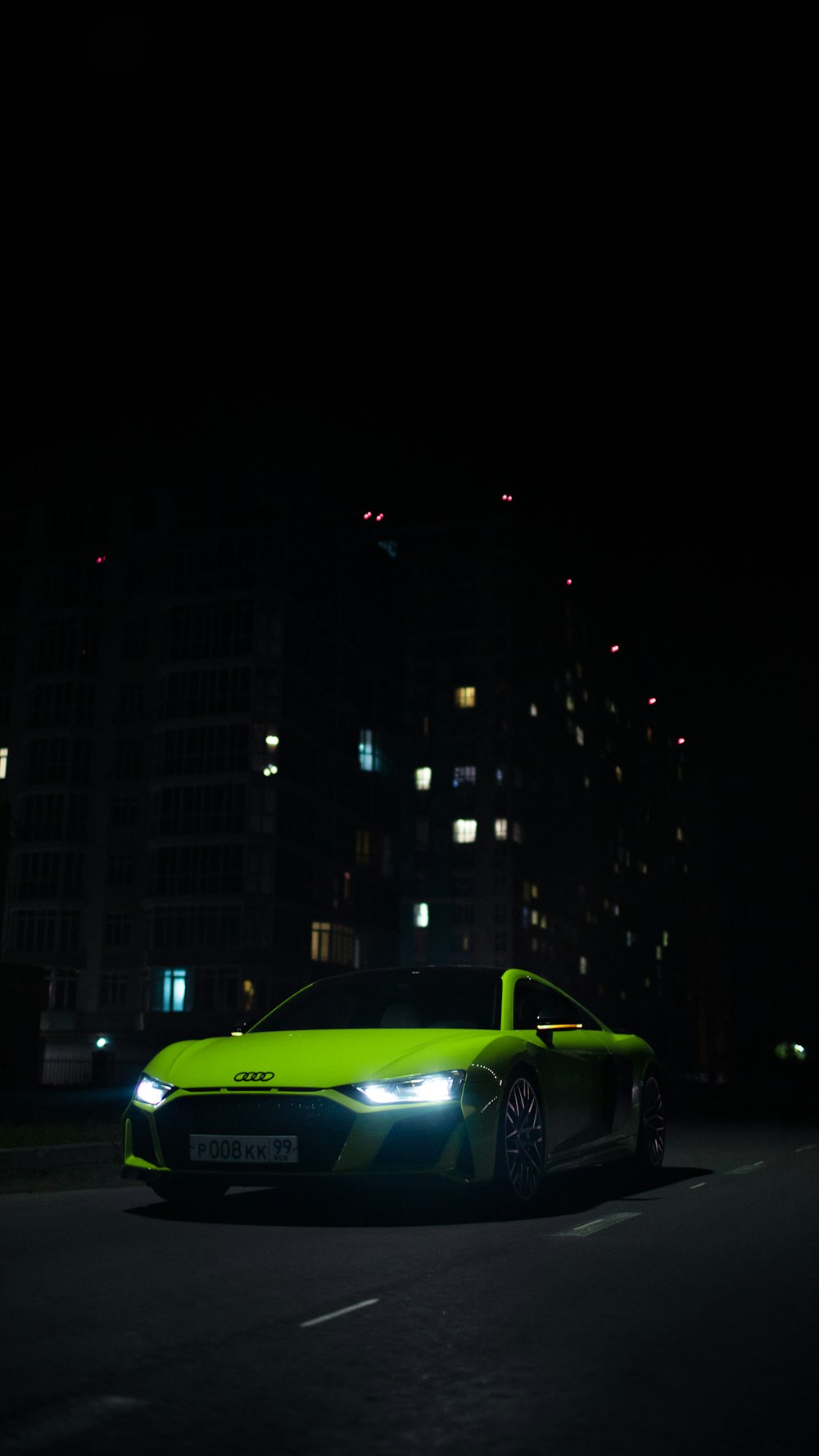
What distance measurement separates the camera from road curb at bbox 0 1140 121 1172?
45.1 feet

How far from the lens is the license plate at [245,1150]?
801cm

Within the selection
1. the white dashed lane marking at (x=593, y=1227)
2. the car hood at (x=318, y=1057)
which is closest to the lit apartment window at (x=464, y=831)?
the white dashed lane marking at (x=593, y=1227)

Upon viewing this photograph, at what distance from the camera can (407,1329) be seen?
556 centimetres

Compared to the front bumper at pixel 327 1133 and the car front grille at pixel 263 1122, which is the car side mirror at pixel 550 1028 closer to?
the front bumper at pixel 327 1133

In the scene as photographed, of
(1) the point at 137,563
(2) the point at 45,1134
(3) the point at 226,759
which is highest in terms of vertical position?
(1) the point at 137,563

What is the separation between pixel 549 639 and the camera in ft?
365

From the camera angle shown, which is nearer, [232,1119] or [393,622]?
[232,1119]

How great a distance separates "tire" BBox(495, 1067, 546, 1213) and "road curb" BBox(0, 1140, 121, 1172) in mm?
6297

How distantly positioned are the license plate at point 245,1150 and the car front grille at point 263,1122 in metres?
0.02

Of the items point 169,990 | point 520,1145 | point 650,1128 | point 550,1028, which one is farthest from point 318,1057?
point 169,990

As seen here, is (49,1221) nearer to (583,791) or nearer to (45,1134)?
(45,1134)

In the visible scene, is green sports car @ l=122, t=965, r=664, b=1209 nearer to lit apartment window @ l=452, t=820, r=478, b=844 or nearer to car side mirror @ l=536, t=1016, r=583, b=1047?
car side mirror @ l=536, t=1016, r=583, b=1047

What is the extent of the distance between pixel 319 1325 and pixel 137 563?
7181 centimetres

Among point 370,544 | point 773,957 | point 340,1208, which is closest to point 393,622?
point 370,544
